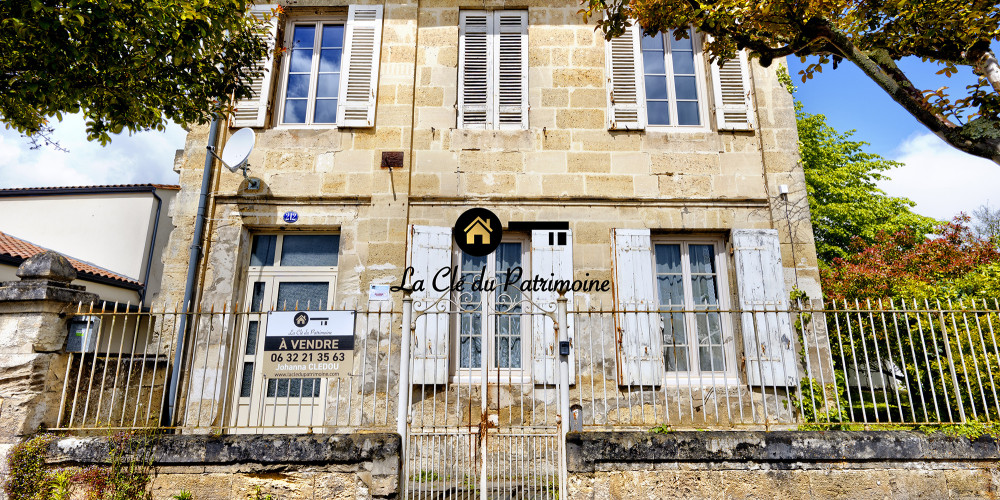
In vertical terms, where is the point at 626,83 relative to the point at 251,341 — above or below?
above

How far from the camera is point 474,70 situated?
6.98 m

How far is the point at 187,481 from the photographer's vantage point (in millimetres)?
4004

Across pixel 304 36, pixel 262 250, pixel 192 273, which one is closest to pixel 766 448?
pixel 262 250

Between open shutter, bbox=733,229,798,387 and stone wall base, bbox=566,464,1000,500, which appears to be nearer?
stone wall base, bbox=566,464,1000,500

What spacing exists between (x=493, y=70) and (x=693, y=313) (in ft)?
13.0

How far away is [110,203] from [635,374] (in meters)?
11.8

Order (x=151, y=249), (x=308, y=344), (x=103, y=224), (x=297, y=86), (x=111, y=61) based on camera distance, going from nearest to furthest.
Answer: (x=308, y=344)
(x=111, y=61)
(x=297, y=86)
(x=151, y=249)
(x=103, y=224)

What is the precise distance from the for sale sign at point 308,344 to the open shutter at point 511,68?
3.51 metres

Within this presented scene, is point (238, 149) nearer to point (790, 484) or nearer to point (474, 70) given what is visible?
point (474, 70)

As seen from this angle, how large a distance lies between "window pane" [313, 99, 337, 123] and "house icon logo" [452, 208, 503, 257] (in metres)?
2.22

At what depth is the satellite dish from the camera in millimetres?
6293

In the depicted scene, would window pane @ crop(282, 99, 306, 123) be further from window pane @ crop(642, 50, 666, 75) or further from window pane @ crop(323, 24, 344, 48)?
window pane @ crop(642, 50, 666, 75)

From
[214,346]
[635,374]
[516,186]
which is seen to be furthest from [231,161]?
[635,374]

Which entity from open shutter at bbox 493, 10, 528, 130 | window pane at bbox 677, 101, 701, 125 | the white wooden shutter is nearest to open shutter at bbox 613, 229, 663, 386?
the white wooden shutter
